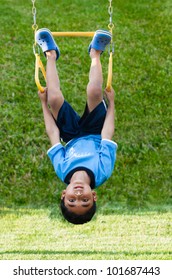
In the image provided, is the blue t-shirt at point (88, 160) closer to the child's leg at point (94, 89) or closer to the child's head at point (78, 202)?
the child's head at point (78, 202)

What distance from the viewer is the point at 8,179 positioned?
8391 mm

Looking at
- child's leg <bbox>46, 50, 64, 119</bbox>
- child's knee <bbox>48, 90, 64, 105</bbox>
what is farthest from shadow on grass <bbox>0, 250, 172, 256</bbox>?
child's knee <bbox>48, 90, 64, 105</bbox>

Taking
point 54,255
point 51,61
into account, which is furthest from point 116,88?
point 51,61

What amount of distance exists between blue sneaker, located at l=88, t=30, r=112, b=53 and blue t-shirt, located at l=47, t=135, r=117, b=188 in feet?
2.80

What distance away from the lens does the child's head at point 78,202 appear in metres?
4.59

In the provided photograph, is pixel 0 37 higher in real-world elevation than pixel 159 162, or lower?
higher

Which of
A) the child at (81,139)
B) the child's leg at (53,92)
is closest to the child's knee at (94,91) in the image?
the child at (81,139)

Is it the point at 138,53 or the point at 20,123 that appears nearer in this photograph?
the point at 20,123

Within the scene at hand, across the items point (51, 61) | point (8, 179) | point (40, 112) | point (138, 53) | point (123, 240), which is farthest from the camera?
point (138, 53)

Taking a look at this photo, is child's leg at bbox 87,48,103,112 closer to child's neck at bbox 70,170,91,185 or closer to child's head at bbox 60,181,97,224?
child's neck at bbox 70,170,91,185

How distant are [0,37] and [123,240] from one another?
504 centimetres

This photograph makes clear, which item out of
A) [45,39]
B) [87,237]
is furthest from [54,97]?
[87,237]

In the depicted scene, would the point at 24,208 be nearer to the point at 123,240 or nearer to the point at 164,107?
the point at 123,240
